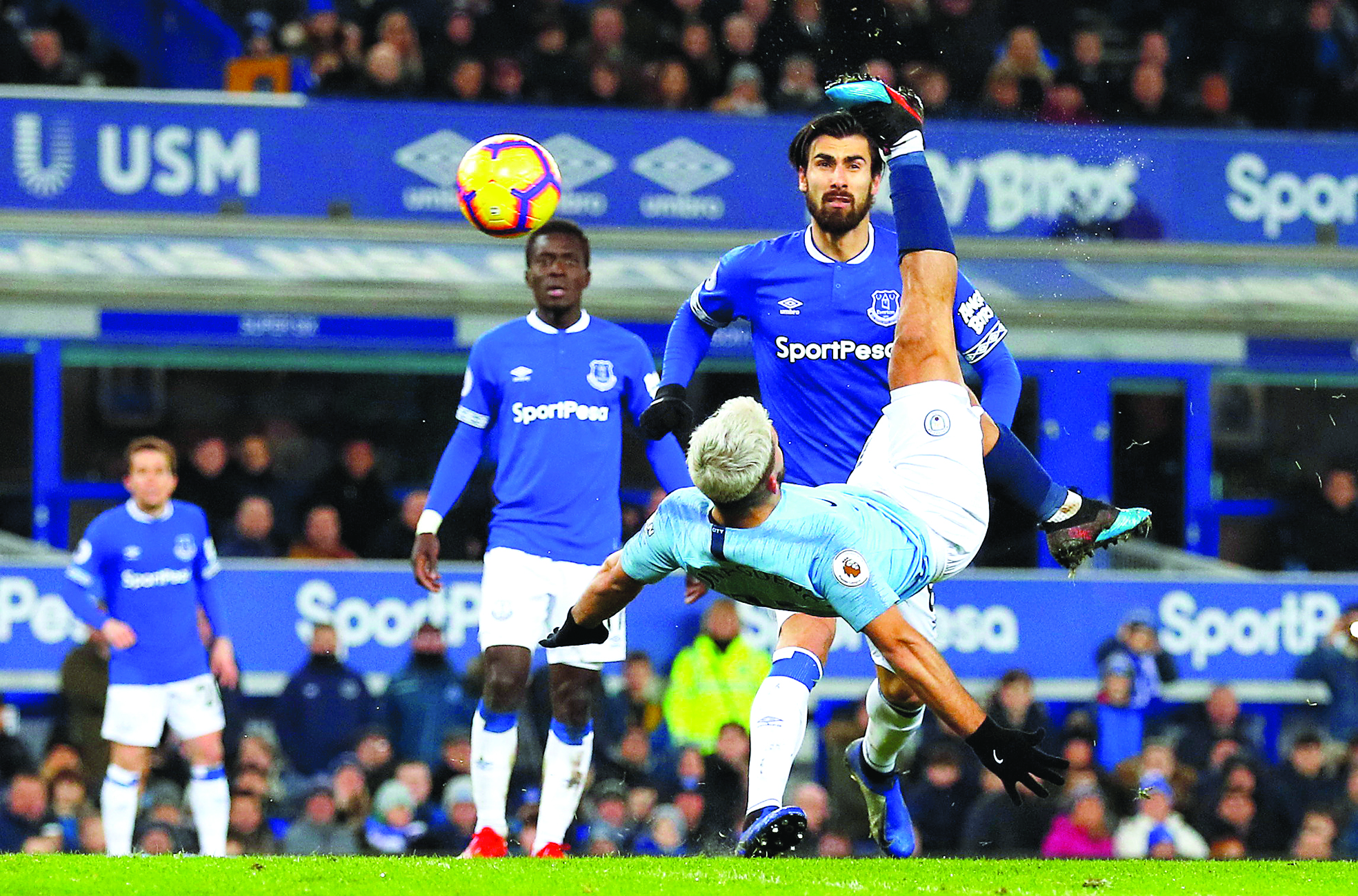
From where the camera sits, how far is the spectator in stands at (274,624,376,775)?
11.4m

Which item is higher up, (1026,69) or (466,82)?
(1026,69)

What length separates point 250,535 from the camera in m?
12.8

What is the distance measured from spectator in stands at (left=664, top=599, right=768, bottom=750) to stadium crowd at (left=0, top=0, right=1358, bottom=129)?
4263 mm

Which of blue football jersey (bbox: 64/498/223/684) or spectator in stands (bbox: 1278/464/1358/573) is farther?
spectator in stands (bbox: 1278/464/1358/573)

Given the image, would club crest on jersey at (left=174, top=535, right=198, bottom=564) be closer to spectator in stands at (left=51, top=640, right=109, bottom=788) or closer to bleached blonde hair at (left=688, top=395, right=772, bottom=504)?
spectator in stands at (left=51, top=640, right=109, bottom=788)

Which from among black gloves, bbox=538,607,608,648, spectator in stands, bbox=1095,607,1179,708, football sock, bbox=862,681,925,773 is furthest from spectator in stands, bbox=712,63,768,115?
black gloves, bbox=538,607,608,648

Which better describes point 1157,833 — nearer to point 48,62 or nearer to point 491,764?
point 491,764

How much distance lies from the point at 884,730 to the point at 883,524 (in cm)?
154

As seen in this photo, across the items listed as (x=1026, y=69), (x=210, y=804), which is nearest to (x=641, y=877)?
(x=210, y=804)

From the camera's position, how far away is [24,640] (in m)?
12.1

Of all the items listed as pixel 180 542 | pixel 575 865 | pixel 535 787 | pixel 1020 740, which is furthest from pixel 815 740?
pixel 1020 740

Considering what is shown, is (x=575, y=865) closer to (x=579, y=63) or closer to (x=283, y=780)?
(x=283, y=780)

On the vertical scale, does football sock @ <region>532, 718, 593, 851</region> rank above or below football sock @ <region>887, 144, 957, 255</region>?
below

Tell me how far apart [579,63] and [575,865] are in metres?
8.23
